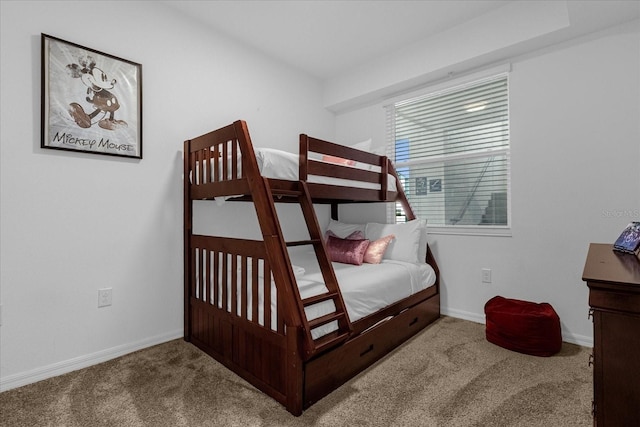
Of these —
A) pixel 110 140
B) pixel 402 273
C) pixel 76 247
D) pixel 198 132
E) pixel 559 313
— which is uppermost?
pixel 198 132

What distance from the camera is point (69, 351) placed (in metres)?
1.97

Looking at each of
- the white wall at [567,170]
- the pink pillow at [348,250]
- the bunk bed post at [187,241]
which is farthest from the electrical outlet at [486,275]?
the bunk bed post at [187,241]

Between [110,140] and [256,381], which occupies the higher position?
[110,140]

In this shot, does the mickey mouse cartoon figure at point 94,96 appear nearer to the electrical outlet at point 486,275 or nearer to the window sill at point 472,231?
the window sill at point 472,231

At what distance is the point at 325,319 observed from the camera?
1.62 meters

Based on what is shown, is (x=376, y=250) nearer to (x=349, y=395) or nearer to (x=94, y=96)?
(x=349, y=395)

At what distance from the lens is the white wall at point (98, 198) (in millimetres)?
1808

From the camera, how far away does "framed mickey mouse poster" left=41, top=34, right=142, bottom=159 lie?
1.90 meters

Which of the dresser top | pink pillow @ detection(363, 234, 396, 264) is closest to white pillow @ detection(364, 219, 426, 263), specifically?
pink pillow @ detection(363, 234, 396, 264)

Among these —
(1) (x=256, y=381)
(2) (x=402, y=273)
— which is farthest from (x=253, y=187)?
(2) (x=402, y=273)

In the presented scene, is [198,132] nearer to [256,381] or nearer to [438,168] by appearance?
[256,381]

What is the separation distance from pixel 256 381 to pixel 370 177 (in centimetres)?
168

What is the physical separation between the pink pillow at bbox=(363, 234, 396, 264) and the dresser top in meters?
1.54

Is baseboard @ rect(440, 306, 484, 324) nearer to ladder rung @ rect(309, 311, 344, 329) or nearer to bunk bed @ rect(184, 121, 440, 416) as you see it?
bunk bed @ rect(184, 121, 440, 416)
